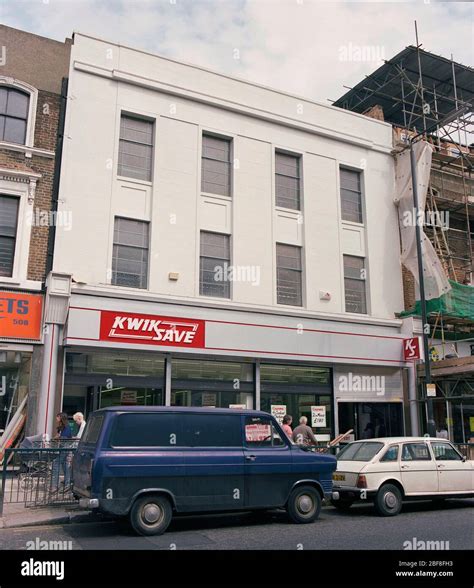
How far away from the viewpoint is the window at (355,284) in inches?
779

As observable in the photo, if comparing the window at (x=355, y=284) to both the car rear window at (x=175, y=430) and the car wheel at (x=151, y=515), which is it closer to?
the car rear window at (x=175, y=430)

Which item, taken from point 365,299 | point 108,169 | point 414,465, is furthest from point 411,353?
point 108,169

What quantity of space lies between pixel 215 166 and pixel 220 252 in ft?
9.59

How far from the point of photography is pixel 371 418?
1908 cm

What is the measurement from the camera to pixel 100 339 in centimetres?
1505

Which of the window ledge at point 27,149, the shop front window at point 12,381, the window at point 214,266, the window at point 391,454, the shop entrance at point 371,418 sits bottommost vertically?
the window at point 391,454

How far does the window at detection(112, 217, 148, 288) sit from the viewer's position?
645 inches

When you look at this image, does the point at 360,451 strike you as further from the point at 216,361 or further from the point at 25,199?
the point at 25,199

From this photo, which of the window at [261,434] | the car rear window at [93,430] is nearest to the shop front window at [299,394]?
the window at [261,434]

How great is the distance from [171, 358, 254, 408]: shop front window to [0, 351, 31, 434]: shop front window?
3957 mm

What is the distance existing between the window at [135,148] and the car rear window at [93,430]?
9353 mm

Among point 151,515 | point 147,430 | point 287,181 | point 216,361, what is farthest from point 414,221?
point 151,515

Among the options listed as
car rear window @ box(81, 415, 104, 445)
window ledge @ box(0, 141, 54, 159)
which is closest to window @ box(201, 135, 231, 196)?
window ledge @ box(0, 141, 54, 159)

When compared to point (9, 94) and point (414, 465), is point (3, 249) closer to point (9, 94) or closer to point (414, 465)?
point (9, 94)
